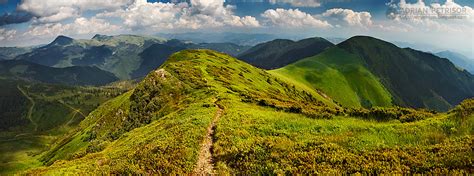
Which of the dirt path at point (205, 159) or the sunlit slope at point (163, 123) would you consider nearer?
the dirt path at point (205, 159)

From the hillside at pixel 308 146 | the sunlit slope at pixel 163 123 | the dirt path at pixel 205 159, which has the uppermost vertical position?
the hillside at pixel 308 146

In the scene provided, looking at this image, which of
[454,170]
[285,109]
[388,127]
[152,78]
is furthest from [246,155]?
[152,78]

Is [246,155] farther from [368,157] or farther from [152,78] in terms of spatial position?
[152,78]

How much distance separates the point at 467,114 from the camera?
23297 millimetres

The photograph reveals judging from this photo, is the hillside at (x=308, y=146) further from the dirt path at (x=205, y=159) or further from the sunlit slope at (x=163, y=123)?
the sunlit slope at (x=163, y=123)

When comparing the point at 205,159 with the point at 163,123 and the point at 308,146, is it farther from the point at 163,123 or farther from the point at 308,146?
the point at 163,123

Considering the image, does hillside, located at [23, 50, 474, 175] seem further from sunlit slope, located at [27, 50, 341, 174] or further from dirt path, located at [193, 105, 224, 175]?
sunlit slope, located at [27, 50, 341, 174]

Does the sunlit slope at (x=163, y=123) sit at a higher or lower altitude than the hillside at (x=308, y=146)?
lower

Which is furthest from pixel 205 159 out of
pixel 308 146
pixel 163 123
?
pixel 163 123

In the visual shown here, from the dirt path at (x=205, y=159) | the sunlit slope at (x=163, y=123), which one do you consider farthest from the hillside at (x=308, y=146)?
the sunlit slope at (x=163, y=123)

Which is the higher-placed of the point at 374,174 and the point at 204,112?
the point at 374,174

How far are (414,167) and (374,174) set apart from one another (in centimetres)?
→ 233

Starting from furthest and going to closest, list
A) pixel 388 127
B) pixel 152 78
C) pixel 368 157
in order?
pixel 152 78 → pixel 388 127 → pixel 368 157

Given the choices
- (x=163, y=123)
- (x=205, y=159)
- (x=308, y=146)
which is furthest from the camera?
(x=163, y=123)
